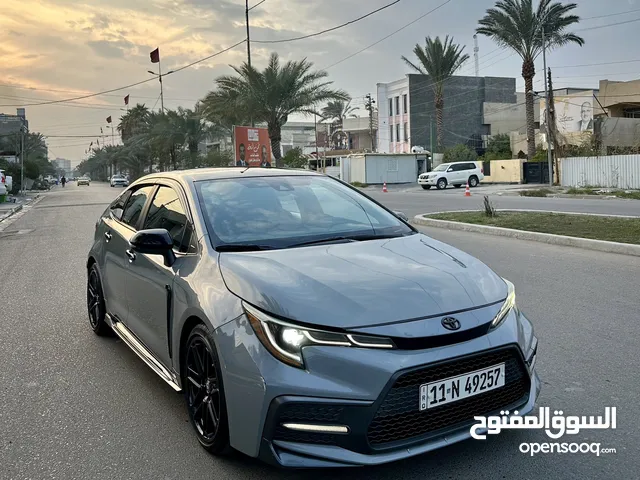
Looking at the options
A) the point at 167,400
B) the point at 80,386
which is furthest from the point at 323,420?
the point at 80,386

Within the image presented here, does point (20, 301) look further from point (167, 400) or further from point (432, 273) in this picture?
point (432, 273)

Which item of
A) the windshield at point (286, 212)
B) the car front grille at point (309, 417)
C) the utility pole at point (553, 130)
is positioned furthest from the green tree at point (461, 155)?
the car front grille at point (309, 417)

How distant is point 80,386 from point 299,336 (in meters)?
2.48

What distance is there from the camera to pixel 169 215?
4.33 m

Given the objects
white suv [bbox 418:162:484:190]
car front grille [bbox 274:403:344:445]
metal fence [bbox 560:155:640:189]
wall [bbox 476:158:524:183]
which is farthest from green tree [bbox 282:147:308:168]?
car front grille [bbox 274:403:344:445]

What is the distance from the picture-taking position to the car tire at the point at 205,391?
307 centimetres

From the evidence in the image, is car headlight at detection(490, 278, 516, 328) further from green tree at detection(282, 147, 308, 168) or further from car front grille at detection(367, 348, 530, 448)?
green tree at detection(282, 147, 308, 168)

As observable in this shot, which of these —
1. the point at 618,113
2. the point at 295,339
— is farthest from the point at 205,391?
the point at 618,113

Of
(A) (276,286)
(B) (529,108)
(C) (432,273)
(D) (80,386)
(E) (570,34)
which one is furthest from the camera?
(B) (529,108)

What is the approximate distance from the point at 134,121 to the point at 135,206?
80157 mm

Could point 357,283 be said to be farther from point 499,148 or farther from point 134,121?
point 134,121

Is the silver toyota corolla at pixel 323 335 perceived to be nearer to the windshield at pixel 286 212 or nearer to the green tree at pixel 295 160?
the windshield at pixel 286 212

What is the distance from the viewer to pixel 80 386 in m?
4.47

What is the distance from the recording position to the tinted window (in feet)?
13.1
